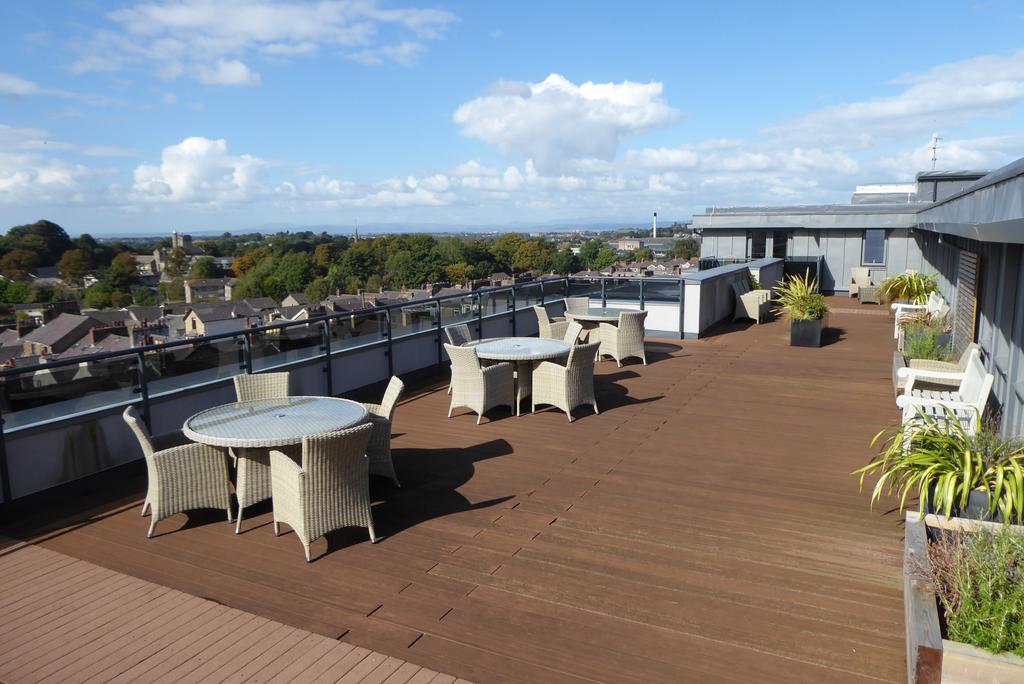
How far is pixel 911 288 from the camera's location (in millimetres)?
14445

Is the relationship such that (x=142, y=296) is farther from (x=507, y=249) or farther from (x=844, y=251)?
(x=844, y=251)

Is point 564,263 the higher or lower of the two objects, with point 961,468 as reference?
lower

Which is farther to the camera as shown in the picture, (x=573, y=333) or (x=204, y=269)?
(x=204, y=269)

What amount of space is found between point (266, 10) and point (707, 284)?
400 inches

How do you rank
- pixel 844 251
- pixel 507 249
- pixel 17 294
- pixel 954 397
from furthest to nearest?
pixel 507 249 → pixel 17 294 → pixel 844 251 → pixel 954 397

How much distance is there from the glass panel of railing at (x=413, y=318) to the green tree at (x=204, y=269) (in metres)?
139

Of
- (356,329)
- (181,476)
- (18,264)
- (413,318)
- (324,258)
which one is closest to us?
(181,476)

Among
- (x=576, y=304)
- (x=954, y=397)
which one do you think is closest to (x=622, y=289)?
(x=576, y=304)

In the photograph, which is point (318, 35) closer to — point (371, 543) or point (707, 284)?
point (707, 284)

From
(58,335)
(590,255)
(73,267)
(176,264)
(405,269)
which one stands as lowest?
(58,335)

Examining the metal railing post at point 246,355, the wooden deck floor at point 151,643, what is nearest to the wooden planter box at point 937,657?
the wooden deck floor at point 151,643

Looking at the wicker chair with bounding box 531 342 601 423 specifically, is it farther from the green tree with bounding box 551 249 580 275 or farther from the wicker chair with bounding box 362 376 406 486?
the green tree with bounding box 551 249 580 275

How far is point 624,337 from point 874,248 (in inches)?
544

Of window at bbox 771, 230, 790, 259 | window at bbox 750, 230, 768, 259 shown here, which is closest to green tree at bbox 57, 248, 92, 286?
window at bbox 750, 230, 768, 259
